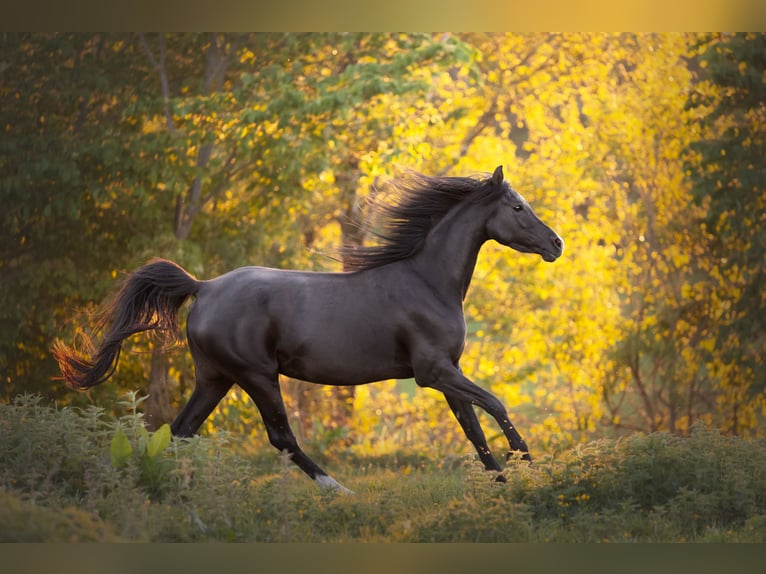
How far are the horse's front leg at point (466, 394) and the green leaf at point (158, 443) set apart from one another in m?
1.54

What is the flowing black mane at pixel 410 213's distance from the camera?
20.9 ft

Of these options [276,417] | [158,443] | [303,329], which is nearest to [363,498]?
[276,417]

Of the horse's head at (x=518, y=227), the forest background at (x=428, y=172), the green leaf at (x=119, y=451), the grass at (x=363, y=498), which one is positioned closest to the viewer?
the grass at (x=363, y=498)

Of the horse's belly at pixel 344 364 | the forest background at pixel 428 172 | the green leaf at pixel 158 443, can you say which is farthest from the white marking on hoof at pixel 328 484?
the forest background at pixel 428 172

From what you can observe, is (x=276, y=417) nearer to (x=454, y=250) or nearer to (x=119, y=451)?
(x=119, y=451)

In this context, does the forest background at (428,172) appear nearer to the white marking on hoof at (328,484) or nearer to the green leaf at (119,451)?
the green leaf at (119,451)

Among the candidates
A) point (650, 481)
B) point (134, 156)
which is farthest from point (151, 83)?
point (650, 481)

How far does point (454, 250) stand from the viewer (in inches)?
248

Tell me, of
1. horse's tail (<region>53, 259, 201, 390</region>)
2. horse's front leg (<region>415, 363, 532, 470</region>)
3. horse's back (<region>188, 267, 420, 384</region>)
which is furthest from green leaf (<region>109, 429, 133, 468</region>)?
horse's front leg (<region>415, 363, 532, 470</region>)

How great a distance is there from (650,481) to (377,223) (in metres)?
2.39

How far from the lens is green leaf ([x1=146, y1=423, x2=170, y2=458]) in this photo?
575cm

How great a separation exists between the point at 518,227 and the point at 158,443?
8.51 ft

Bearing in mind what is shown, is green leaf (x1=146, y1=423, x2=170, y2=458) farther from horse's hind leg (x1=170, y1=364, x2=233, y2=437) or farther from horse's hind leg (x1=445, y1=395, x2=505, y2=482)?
horse's hind leg (x1=445, y1=395, x2=505, y2=482)
